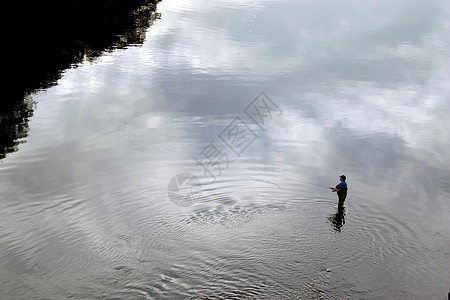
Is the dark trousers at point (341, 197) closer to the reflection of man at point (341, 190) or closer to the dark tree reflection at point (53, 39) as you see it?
the reflection of man at point (341, 190)

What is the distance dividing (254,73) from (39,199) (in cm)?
1937

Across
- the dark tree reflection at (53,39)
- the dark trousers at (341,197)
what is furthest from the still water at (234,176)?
the dark tree reflection at (53,39)

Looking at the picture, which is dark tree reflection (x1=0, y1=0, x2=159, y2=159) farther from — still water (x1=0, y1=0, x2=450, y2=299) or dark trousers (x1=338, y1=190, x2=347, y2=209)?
dark trousers (x1=338, y1=190, x2=347, y2=209)

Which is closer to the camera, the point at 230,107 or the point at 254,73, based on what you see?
the point at 230,107

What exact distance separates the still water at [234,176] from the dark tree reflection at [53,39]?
1.14 meters

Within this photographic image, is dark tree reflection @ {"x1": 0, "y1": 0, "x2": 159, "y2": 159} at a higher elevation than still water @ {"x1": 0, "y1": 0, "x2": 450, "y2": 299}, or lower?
higher

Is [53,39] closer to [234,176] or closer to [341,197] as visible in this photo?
[234,176]

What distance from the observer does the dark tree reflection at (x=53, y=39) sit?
93.6 ft

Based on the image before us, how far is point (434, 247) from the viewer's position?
17672 millimetres

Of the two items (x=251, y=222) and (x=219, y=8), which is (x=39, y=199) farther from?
(x=219, y=8)

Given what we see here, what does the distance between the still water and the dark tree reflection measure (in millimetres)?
1144

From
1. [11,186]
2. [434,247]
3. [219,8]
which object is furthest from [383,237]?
[219,8]

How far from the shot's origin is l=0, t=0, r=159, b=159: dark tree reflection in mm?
28531

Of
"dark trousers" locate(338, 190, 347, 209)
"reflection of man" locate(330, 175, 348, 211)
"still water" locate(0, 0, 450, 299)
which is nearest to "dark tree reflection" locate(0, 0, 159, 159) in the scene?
"still water" locate(0, 0, 450, 299)
